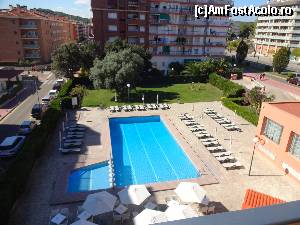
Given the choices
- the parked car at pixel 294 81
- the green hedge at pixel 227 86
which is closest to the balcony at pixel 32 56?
the green hedge at pixel 227 86

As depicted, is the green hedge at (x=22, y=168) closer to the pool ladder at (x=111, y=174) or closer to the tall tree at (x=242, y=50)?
the pool ladder at (x=111, y=174)

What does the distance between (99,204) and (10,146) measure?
40.4ft

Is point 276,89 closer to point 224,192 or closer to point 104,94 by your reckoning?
point 104,94

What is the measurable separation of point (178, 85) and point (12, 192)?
39369 mm

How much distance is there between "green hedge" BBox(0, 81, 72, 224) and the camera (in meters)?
15.6

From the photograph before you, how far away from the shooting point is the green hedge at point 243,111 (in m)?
32.1

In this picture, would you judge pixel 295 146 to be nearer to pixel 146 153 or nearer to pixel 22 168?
pixel 146 153

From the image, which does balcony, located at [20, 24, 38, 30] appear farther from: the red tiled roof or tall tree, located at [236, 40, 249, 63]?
the red tiled roof

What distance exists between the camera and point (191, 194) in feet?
56.1

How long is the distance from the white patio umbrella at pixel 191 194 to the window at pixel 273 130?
9.57 meters

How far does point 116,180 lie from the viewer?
22.0 metres

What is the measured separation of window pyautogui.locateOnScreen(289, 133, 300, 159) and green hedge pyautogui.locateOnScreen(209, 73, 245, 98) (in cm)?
2076

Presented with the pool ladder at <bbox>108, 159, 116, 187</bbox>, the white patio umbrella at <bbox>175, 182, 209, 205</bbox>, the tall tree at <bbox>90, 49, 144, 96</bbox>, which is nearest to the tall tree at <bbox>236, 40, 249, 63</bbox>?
the tall tree at <bbox>90, 49, 144, 96</bbox>

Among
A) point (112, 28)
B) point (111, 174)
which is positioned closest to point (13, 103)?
point (111, 174)
